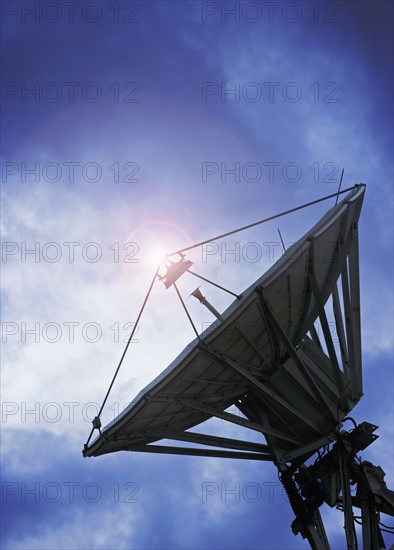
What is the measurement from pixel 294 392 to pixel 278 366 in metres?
1.52

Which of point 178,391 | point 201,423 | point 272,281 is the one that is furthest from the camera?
point 201,423

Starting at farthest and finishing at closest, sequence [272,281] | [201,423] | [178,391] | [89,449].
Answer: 1. [201,423]
2. [89,449]
3. [178,391]
4. [272,281]

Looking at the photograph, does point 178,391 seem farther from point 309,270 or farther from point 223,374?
point 309,270

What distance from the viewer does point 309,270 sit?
90.7 ft

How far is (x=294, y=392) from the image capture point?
31656 mm

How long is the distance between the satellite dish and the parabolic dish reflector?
53 mm

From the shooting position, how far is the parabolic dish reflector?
2697cm

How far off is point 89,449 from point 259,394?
7651mm

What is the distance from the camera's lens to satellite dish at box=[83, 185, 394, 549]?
27672mm

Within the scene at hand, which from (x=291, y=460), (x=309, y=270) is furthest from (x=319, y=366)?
(x=309, y=270)

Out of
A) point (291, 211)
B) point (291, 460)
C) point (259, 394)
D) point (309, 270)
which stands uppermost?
point (291, 211)

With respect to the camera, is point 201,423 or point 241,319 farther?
point 201,423

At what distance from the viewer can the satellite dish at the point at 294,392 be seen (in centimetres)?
2767

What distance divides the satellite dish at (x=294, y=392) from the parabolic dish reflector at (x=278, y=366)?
53 mm
